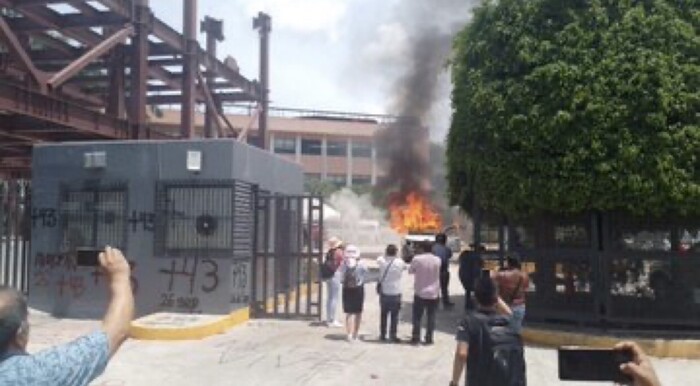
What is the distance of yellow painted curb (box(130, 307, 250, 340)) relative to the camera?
11023mm

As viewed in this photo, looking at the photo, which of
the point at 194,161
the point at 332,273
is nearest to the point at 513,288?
the point at 332,273

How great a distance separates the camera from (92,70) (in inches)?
1013

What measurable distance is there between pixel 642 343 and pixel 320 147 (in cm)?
6216

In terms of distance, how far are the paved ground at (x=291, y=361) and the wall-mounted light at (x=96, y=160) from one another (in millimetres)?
2965

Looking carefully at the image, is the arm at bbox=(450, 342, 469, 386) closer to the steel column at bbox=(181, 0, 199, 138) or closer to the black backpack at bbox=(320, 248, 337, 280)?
the black backpack at bbox=(320, 248, 337, 280)

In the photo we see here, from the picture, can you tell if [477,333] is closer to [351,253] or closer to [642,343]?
[351,253]

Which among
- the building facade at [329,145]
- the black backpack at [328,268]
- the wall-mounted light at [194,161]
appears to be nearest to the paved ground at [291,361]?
the black backpack at [328,268]

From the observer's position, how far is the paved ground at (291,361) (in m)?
8.66

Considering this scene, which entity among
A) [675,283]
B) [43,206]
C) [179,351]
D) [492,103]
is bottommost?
[179,351]

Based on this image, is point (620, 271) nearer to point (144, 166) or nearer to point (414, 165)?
point (144, 166)

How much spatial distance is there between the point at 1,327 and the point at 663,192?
1023 centimetres

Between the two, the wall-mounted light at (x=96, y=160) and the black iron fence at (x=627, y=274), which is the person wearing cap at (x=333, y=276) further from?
the wall-mounted light at (x=96, y=160)

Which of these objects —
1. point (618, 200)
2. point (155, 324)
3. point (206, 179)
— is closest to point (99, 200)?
point (206, 179)

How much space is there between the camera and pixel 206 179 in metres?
12.8
